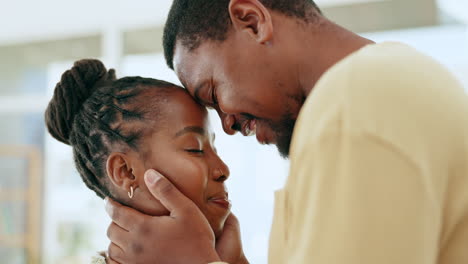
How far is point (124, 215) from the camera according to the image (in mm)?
1574

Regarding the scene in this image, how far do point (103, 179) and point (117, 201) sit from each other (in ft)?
0.30

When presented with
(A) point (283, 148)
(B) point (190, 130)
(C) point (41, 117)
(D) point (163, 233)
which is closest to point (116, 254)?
(D) point (163, 233)

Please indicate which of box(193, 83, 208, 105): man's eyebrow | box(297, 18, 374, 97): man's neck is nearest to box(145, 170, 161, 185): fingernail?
box(193, 83, 208, 105): man's eyebrow

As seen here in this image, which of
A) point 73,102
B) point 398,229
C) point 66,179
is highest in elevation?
point 398,229

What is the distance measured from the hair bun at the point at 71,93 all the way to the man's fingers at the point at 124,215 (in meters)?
0.35

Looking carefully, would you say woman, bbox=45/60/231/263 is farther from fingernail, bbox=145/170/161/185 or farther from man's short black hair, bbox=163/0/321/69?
man's short black hair, bbox=163/0/321/69

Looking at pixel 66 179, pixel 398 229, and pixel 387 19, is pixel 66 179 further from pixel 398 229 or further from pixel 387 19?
pixel 398 229

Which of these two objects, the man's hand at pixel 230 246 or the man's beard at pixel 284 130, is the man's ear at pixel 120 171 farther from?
the man's beard at pixel 284 130

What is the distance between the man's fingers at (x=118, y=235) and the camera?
1521mm

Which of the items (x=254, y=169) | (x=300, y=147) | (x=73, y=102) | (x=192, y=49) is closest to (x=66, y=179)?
(x=254, y=169)

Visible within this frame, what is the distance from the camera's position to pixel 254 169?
15.1ft

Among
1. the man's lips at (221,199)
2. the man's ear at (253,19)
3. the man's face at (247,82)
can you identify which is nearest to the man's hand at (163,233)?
the man's lips at (221,199)

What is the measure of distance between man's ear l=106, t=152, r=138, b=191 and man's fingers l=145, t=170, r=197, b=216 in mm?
104

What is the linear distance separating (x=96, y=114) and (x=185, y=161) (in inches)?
13.1
